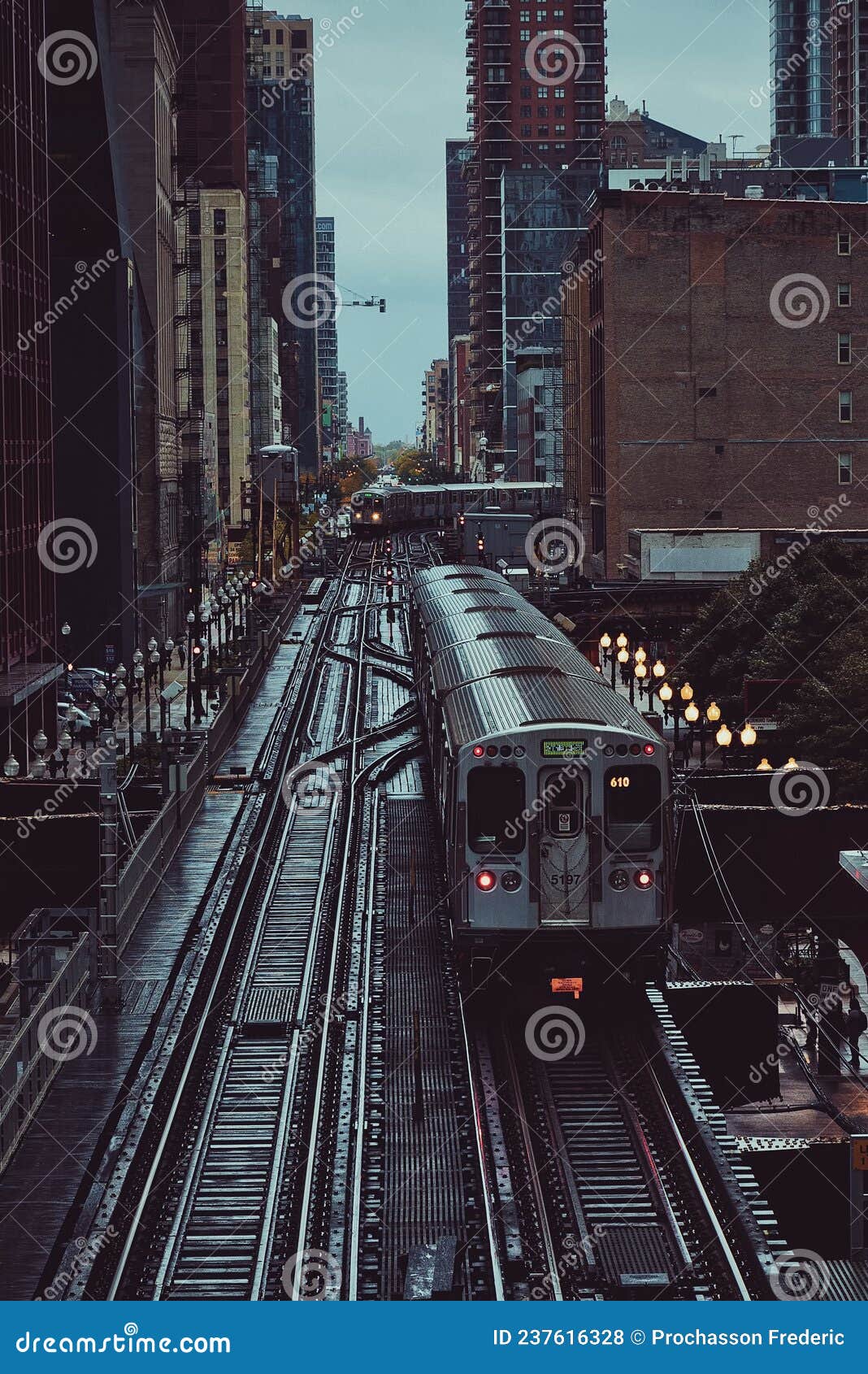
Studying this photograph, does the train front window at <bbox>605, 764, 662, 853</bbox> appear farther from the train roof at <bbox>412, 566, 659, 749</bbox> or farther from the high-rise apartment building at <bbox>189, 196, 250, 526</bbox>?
the high-rise apartment building at <bbox>189, 196, 250, 526</bbox>

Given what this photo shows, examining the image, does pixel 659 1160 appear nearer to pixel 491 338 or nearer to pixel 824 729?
pixel 824 729

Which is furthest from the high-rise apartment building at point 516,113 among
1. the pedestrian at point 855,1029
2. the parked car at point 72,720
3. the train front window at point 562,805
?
the train front window at point 562,805

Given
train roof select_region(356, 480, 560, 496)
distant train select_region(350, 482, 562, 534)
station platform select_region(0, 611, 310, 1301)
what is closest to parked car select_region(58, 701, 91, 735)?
station platform select_region(0, 611, 310, 1301)

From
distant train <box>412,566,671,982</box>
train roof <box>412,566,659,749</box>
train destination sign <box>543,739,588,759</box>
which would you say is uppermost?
train roof <box>412,566,659,749</box>

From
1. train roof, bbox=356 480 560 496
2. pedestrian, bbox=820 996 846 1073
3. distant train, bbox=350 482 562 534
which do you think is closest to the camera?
pedestrian, bbox=820 996 846 1073

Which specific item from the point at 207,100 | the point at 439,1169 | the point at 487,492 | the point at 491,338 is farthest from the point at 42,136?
the point at 491,338

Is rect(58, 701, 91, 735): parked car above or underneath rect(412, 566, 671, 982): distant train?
underneath

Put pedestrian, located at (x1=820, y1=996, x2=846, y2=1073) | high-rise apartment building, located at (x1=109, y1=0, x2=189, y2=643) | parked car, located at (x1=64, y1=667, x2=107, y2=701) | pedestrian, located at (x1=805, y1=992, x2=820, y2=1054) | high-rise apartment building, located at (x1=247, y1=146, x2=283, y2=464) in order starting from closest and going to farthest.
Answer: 1. pedestrian, located at (x1=820, y1=996, x2=846, y2=1073)
2. pedestrian, located at (x1=805, y1=992, x2=820, y2=1054)
3. parked car, located at (x1=64, y1=667, x2=107, y2=701)
4. high-rise apartment building, located at (x1=109, y1=0, x2=189, y2=643)
5. high-rise apartment building, located at (x1=247, y1=146, x2=283, y2=464)

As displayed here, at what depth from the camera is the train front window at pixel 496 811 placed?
63.8 feet

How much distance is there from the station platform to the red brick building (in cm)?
4280

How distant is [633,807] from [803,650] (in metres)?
20.7

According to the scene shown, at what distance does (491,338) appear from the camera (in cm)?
17212

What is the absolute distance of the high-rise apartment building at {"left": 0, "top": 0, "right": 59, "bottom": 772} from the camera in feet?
132

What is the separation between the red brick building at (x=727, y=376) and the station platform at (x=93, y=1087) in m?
42.8
